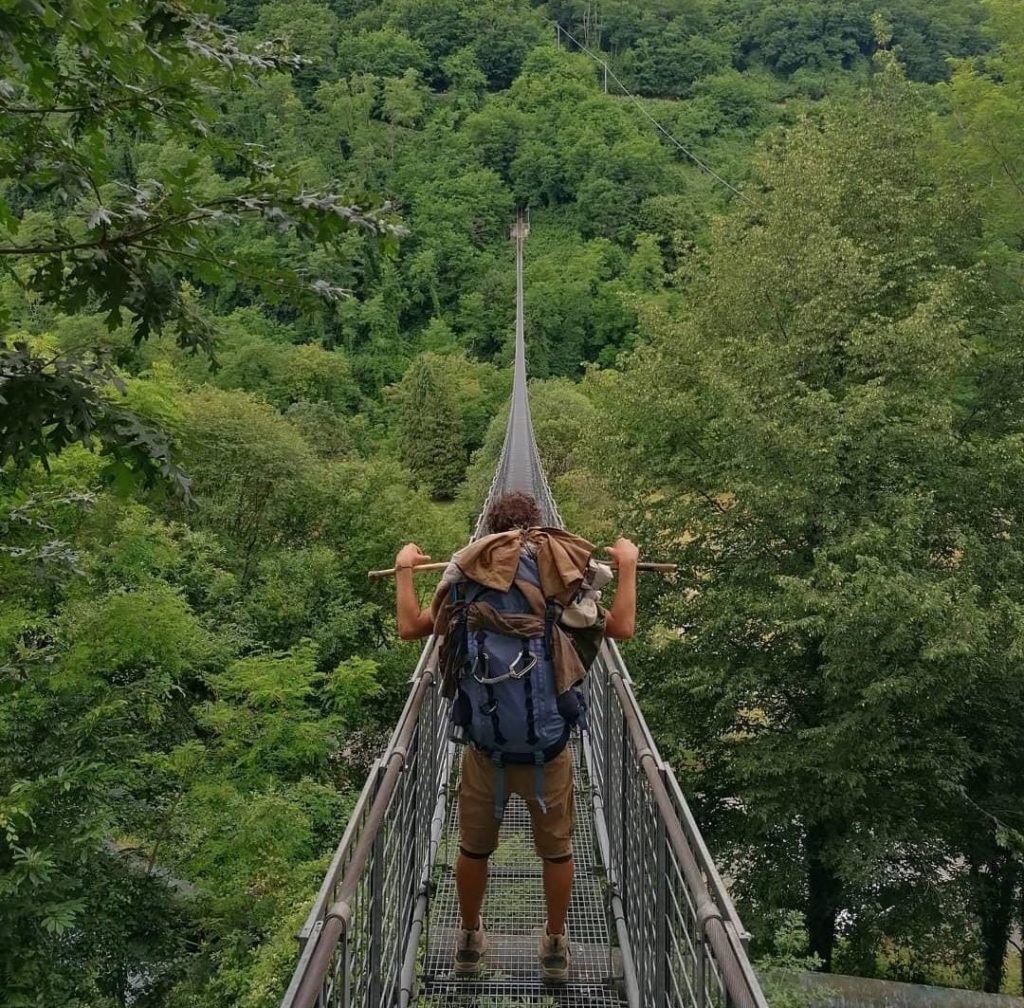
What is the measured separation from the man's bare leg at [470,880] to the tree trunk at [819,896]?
623 centimetres

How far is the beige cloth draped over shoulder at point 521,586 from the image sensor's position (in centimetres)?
150

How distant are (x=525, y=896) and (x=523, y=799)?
798mm

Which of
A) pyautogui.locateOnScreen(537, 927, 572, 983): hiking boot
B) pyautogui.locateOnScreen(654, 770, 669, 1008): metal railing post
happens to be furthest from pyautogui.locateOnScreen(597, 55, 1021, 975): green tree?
pyautogui.locateOnScreen(654, 770, 669, 1008): metal railing post

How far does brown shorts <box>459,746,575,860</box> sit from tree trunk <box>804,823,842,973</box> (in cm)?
628

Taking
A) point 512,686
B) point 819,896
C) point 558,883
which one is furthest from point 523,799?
point 819,896

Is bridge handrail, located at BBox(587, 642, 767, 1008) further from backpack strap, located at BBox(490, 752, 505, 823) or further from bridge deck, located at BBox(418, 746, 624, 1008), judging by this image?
backpack strap, located at BBox(490, 752, 505, 823)

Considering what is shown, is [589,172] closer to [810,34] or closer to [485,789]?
[810,34]

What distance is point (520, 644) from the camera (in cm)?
150

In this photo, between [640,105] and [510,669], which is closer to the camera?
[510,669]

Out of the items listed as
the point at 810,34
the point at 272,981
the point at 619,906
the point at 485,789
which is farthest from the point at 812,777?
the point at 810,34

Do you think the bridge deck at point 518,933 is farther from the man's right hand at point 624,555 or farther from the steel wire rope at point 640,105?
the steel wire rope at point 640,105

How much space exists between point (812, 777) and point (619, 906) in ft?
18.8

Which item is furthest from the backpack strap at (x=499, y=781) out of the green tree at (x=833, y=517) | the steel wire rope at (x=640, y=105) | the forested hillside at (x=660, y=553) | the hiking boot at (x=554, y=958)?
the steel wire rope at (x=640, y=105)

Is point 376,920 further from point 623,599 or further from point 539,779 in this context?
point 623,599
